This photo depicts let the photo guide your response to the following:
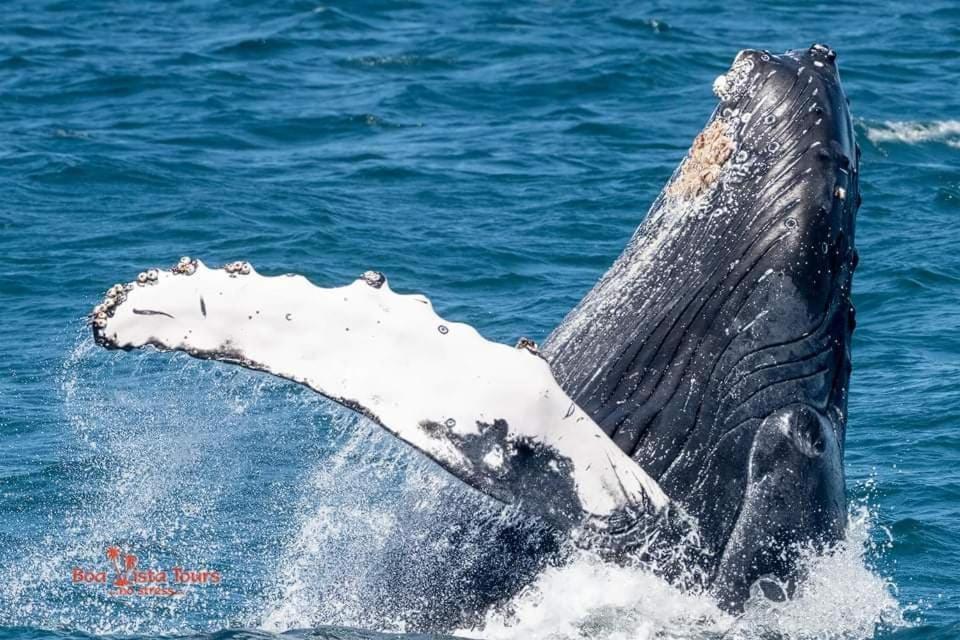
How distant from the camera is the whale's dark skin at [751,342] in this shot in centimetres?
912

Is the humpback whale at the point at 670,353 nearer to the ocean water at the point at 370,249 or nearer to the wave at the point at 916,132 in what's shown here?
the ocean water at the point at 370,249

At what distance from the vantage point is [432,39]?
34250 millimetres

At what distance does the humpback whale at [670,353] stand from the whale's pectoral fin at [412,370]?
0.4 inches

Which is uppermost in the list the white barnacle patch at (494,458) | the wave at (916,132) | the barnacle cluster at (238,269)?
the barnacle cluster at (238,269)

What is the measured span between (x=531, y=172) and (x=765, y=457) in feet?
51.2

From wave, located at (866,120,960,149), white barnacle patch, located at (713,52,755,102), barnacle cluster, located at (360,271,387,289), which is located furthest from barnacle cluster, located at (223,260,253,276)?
wave, located at (866,120,960,149)

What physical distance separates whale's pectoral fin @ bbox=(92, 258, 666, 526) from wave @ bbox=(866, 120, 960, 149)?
62.6 ft

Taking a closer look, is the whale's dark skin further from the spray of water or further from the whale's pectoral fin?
the whale's pectoral fin

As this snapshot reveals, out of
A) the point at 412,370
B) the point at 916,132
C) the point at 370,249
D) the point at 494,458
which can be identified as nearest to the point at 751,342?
the point at 494,458

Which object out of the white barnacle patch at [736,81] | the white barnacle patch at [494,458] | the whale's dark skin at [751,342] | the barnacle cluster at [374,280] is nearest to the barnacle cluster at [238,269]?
the barnacle cluster at [374,280]

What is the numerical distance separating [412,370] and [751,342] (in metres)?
2.08

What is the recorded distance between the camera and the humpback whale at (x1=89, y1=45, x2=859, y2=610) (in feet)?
27.5

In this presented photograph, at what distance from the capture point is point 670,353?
9406 mm

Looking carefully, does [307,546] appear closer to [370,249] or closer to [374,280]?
[374,280]
